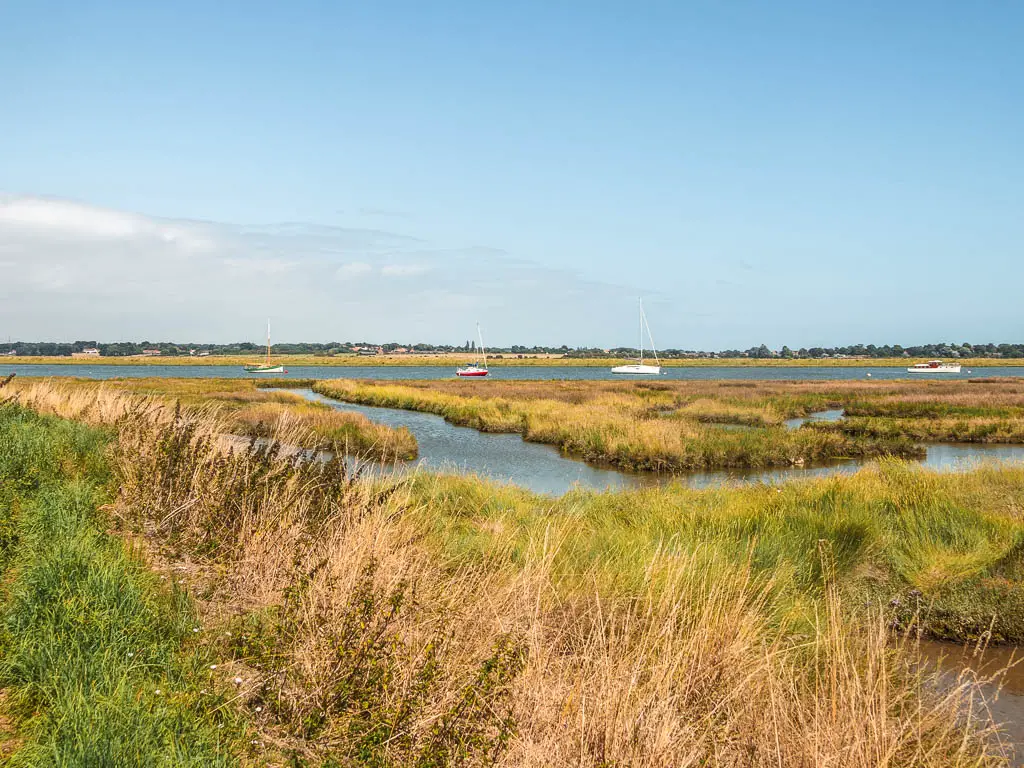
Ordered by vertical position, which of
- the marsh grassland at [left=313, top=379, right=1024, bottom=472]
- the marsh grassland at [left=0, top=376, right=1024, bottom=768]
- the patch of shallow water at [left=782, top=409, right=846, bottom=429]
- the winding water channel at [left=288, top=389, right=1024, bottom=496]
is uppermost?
the marsh grassland at [left=0, top=376, right=1024, bottom=768]

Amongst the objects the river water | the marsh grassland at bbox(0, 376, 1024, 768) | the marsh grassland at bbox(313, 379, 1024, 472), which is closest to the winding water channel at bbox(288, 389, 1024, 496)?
the marsh grassland at bbox(313, 379, 1024, 472)

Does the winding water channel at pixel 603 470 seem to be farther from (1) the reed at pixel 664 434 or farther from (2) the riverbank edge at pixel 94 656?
(2) the riverbank edge at pixel 94 656

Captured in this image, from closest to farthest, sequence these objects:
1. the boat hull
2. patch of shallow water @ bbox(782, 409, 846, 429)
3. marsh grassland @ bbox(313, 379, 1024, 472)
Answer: marsh grassland @ bbox(313, 379, 1024, 472) < patch of shallow water @ bbox(782, 409, 846, 429) < the boat hull

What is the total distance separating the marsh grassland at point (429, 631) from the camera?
3.78 metres

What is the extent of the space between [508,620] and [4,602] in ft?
12.4

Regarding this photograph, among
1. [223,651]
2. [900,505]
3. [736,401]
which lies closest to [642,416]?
[736,401]

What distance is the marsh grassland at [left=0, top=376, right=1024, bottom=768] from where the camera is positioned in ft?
12.4

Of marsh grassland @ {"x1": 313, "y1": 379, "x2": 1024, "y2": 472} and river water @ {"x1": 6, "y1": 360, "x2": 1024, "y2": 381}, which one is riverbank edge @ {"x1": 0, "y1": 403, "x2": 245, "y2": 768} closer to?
marsh grassland @ {"x1": 313, "y1": 379, "x2": 1024, "y2": 472}

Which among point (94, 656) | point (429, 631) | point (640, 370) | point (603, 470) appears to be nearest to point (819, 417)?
point (603, 470)

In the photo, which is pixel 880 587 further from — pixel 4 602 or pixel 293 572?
pixel 4 602

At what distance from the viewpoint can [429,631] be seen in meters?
4.93

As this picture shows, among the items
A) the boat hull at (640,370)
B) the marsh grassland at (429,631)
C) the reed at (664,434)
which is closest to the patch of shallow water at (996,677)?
the marsh grassland at (429,631)

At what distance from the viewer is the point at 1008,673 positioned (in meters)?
7.21

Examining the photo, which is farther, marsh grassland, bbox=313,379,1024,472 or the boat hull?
the boat hull
